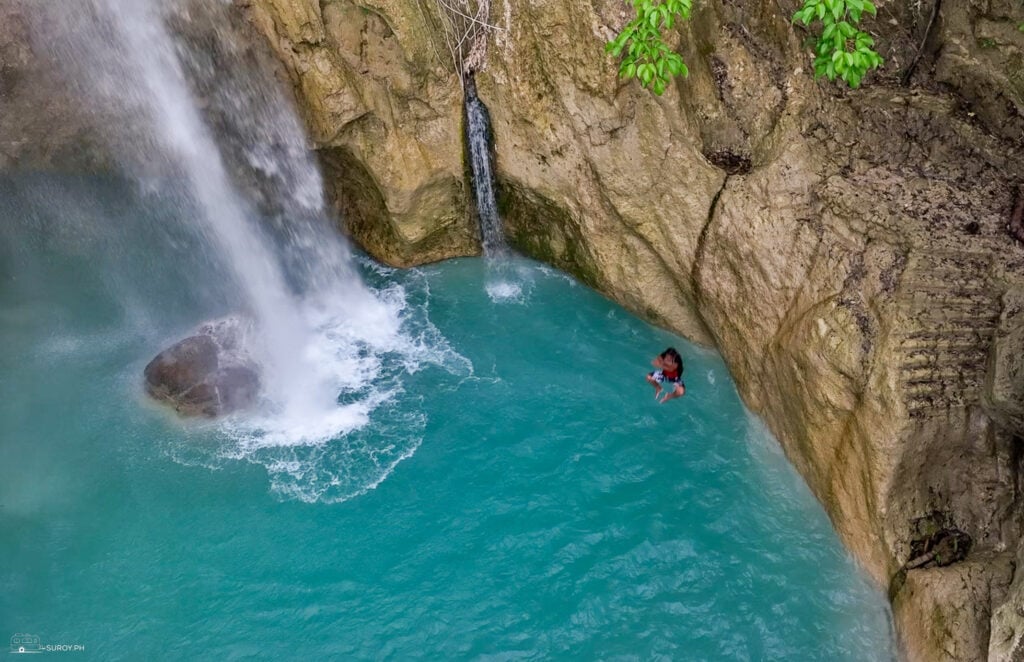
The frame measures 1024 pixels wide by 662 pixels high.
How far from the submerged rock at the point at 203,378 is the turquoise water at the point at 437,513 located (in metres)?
0.33

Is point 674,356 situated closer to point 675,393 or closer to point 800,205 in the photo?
point 675,393

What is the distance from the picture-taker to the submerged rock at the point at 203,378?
891cm

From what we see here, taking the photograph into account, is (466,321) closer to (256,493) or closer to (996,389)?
(256,493)

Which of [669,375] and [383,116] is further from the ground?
Answer: [383,116]

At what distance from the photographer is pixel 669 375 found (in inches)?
342

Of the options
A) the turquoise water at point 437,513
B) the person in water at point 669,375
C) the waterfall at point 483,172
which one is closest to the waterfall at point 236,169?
the turquoise water at point 437,513

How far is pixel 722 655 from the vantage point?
21.2 feet

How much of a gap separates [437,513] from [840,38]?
5994mm

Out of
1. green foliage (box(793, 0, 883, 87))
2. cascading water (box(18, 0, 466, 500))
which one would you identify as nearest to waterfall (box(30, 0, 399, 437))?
cascading water (box(18, 0, 466, 500))

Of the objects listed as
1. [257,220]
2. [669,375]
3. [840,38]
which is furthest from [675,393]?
[257,220]

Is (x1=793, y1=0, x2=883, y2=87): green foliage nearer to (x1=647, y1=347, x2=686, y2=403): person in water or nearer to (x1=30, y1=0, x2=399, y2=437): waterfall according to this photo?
(x1=647, y1=347, x2=686, y2=403): person in water

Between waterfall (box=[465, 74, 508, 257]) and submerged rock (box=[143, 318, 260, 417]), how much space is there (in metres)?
3.94

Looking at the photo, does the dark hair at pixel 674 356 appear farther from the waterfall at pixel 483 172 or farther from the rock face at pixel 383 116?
the rock face at pixel 383 116

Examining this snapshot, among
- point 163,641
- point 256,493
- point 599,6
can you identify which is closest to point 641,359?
point 599,6
